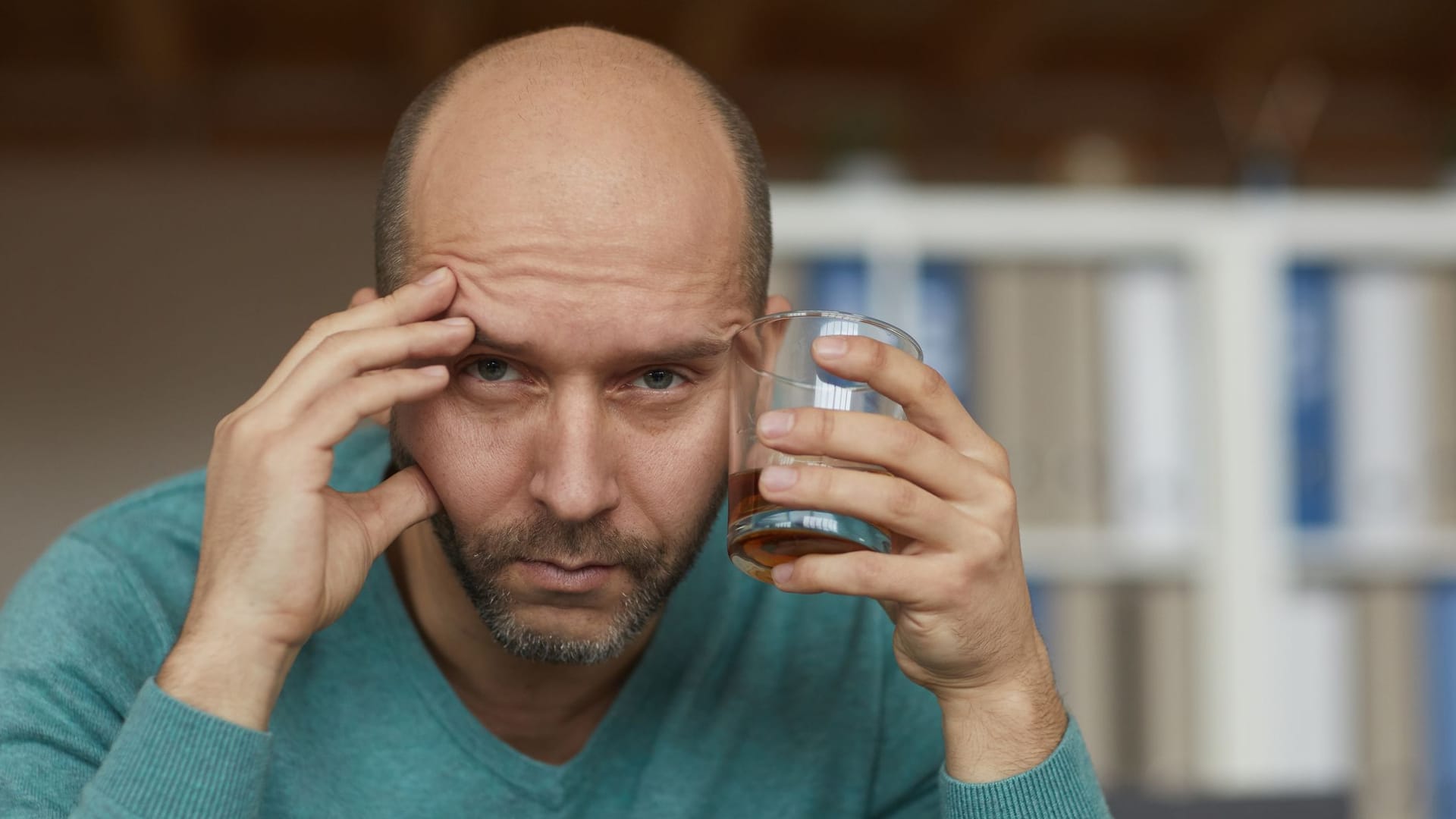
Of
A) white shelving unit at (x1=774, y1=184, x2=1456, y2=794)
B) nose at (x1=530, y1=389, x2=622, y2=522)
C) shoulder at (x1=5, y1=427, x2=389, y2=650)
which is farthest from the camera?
white shelving unit at (x1=774, y1=184, x2=1456, y2=794)

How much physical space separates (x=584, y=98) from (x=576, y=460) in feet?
1.05

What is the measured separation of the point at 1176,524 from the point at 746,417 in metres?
1.89

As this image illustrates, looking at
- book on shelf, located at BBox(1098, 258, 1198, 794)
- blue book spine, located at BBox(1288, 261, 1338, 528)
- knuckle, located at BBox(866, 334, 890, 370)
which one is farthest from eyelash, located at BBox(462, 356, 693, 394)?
blue book spine, located at BBox(1288, 261, 1338, 528)

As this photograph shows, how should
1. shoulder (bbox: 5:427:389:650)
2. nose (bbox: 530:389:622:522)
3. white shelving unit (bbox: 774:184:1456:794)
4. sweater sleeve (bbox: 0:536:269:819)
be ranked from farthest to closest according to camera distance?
white shelving unit (bbox: 774:184:1456:794), shoulder (bbox: 5:427:389:650), nose (bbox: 530:389:622:522), sweater sleeve (bbox: 0:536:269:819)

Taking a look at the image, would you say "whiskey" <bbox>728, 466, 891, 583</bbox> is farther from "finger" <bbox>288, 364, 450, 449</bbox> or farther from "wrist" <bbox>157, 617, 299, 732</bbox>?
"wrist" <bbox>157, 617, 299, 732</bbox>

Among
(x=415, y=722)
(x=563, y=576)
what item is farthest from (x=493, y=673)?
(x=563, y=576)

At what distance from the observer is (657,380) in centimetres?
107

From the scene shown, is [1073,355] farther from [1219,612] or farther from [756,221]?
[756,221]

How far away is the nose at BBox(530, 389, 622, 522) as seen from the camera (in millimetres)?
981

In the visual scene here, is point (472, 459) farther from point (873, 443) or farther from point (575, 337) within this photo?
point (873, 443)

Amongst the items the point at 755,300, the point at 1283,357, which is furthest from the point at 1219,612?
the point at 755,300

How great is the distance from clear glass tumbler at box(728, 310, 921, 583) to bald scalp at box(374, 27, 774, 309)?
199 mm

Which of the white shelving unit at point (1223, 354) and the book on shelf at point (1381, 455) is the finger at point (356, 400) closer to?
the white shelving unit at point (1223, 354)

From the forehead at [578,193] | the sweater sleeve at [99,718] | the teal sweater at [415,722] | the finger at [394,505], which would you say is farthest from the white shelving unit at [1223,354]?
the sweater sleeve at [99,718]
